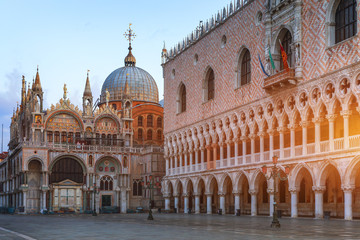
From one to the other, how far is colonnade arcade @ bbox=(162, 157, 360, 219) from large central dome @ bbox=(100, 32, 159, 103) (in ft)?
66.9

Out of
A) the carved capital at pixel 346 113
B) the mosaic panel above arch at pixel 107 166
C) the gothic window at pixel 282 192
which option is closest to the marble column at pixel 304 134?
the carved capital at pixel 346 113

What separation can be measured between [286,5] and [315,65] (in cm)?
525

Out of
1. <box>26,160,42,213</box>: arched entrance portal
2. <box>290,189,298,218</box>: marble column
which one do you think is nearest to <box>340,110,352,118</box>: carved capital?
<box>290,189,298,218</box>: marble column

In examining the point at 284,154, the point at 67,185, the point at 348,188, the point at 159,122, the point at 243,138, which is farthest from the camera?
the point at 159,122

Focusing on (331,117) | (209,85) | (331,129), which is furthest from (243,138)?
(331,117)

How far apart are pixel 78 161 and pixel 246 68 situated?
78.4 ft

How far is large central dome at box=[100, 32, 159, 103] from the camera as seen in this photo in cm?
7081

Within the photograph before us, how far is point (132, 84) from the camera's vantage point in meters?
71.6

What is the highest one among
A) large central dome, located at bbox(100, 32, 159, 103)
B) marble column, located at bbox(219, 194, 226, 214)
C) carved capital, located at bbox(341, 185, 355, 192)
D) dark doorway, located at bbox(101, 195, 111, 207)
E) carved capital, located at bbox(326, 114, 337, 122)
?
large central dome, located at bbox(100, 32, 159, 103)

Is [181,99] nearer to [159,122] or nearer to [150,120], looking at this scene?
[150,120]

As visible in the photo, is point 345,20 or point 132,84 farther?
point 132,84

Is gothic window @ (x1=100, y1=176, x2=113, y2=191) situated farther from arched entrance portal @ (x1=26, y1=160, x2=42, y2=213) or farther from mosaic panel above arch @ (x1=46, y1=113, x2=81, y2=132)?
arched entrance portal @ (x1=26, y1=160, x2=42, y2=213)

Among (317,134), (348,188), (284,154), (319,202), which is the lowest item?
(319,202)

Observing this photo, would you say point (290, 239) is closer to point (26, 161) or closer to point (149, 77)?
point (26, 161)
